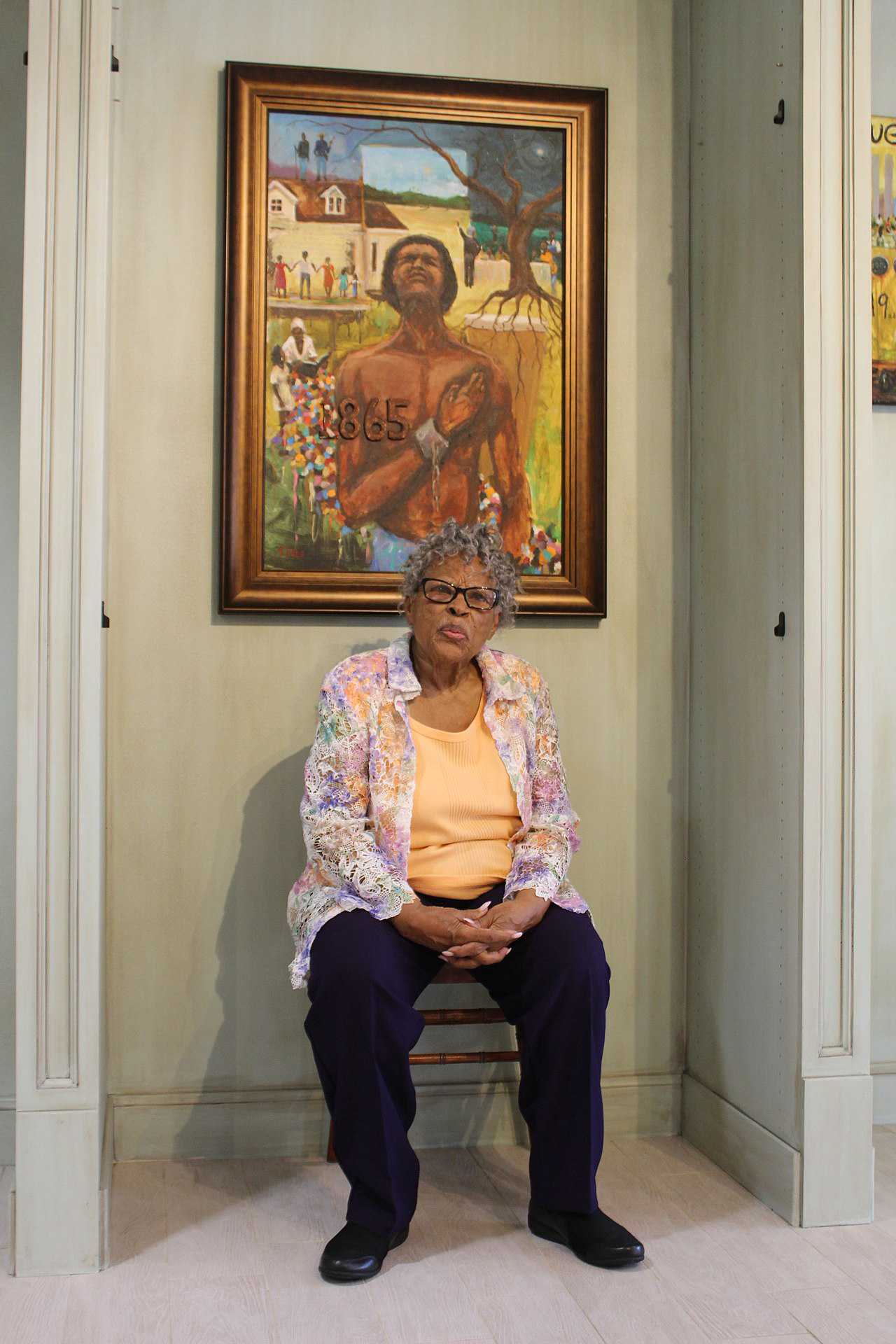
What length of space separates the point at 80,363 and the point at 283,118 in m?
0.90

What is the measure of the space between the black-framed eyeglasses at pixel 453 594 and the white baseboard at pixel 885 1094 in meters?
1.42

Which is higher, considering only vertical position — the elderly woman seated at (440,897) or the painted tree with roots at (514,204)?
the painted tree with roots at (514,204)

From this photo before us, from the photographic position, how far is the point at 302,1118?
8.54 feet

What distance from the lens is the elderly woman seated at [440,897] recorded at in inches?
80.8

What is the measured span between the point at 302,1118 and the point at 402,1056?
655mm

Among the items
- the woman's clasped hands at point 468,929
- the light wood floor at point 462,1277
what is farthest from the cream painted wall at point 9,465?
the woman's clasped hands at point 468,929

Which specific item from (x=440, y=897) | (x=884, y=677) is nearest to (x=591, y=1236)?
(x=440, y=897)

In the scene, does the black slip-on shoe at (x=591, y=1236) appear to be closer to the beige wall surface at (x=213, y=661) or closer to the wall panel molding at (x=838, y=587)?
the wall panel molding at (x=838, y=587)

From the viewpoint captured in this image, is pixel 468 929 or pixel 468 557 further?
pixel 468 557

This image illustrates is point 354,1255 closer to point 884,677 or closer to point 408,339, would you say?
point 884,677

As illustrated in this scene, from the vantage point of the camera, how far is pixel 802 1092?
2197 mm

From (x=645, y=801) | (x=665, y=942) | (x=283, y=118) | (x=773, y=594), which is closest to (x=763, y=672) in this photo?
(x=773, y=594)

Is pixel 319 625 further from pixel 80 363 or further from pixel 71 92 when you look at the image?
pixel 71 92

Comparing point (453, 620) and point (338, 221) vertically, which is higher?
point (338, 221)
